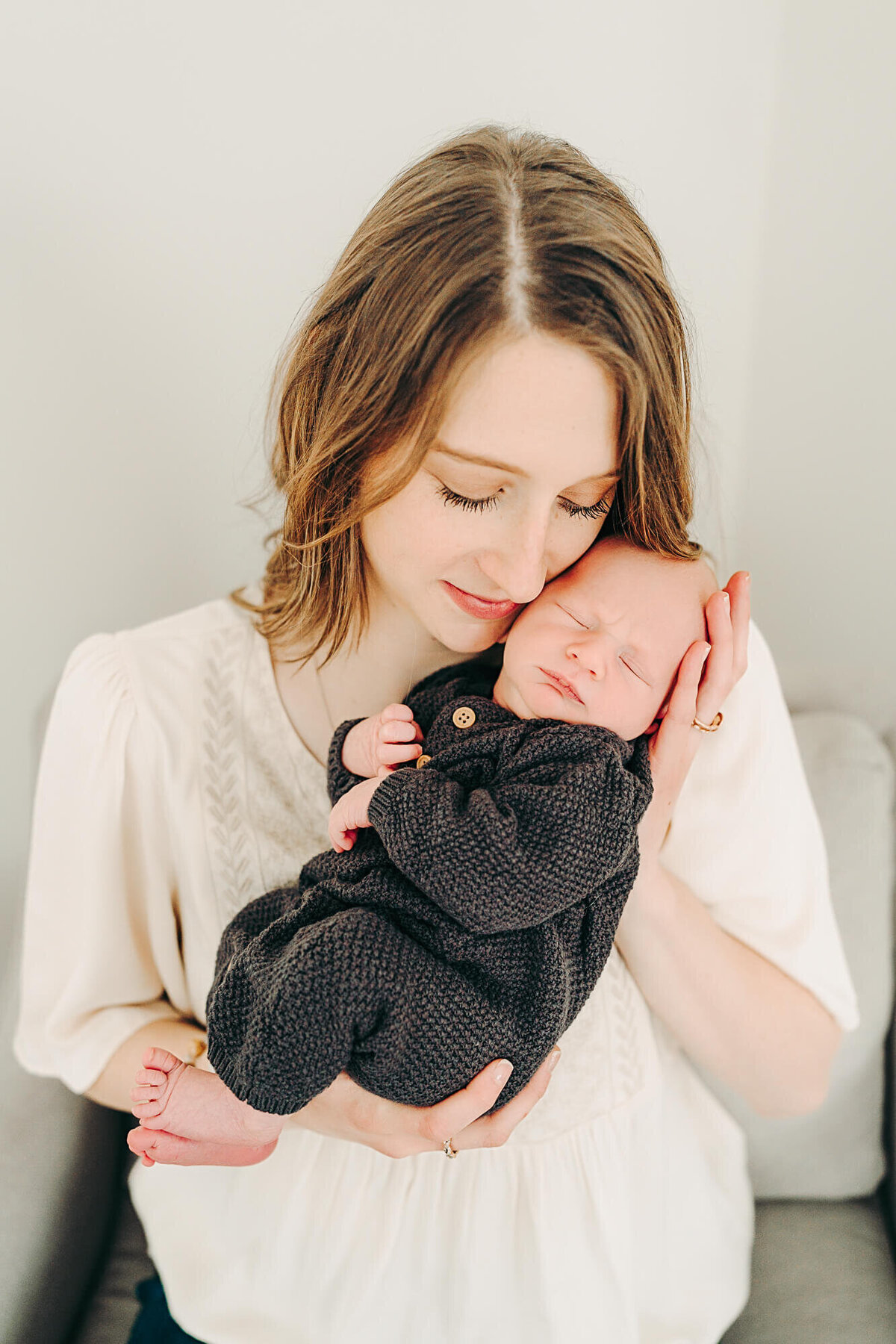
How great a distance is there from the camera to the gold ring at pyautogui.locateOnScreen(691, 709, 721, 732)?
3.67 feet

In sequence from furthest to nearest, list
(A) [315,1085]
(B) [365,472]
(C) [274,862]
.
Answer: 1. (C) [274,862]
2. (B) [365,472]
3. (A) [315,1085]

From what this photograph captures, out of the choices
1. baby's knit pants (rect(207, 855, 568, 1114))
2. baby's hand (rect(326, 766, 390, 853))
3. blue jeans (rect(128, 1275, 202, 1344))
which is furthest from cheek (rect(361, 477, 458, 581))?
blue jeans (rect(128, 1275, 202, 1344))

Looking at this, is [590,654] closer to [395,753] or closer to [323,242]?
[395,753]

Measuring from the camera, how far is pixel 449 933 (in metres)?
0.96

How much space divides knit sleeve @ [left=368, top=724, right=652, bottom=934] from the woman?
0.17m

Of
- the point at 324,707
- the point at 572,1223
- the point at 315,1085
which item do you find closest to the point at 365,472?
the point at 324,707

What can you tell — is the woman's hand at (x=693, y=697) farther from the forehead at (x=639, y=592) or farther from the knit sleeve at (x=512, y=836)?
the knit sleeve at (x=512, y=836)

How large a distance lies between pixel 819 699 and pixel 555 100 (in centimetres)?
113

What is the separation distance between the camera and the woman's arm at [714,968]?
3.61 feet

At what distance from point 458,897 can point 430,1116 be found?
250 millimetres

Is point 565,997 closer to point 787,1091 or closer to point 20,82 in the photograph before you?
point 787,1091

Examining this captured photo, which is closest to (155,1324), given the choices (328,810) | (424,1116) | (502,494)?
(424,1116)

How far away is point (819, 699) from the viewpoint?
1.82m

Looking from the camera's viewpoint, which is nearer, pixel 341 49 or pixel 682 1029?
pixel 682 1029
